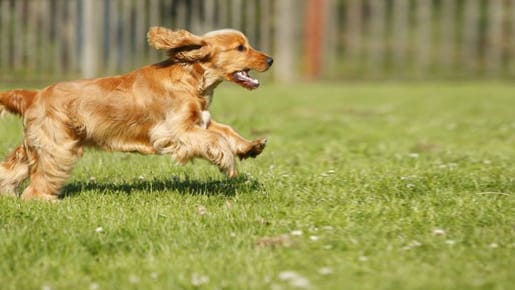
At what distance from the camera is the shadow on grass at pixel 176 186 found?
19.4 ft

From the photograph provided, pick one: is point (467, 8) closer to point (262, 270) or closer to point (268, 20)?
point (268, 20)

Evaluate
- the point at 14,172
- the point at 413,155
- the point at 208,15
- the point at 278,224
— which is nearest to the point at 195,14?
the point at 208,15

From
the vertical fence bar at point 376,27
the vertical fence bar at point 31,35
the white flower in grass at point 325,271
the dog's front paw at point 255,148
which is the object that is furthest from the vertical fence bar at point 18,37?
the white flower in grass at point 325,271

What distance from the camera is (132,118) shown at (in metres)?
5.88

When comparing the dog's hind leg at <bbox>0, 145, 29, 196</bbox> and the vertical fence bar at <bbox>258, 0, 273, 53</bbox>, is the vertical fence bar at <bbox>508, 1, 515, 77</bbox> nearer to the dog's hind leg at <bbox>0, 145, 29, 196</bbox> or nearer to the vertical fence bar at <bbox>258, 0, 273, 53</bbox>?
the vertical fence bar at <bbox>258, 0, 273, 53</bbox>

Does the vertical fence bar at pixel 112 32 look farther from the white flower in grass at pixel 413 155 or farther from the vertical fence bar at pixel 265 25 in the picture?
the white flower in grass at pixel 413 155

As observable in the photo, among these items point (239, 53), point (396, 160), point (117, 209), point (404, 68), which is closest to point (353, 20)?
point (404, 68)

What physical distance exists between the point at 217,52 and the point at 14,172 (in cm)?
177

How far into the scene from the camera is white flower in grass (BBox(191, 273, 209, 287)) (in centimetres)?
393

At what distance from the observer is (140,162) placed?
24.4ft

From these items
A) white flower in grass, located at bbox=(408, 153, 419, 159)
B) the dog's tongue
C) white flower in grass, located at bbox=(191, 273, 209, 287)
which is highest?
the dog's tongue

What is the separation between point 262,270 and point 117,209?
1.54 meters

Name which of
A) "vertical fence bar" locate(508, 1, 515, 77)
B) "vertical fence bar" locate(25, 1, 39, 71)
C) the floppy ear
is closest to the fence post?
"vertical fence bar" locate(25, 1, 39, 71)

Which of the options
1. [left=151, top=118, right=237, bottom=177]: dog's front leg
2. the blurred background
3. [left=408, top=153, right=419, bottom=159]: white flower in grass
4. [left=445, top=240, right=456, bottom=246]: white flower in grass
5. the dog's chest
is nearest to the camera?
[left=445, top=240, right=456, bottom=246]: white flower in grass
